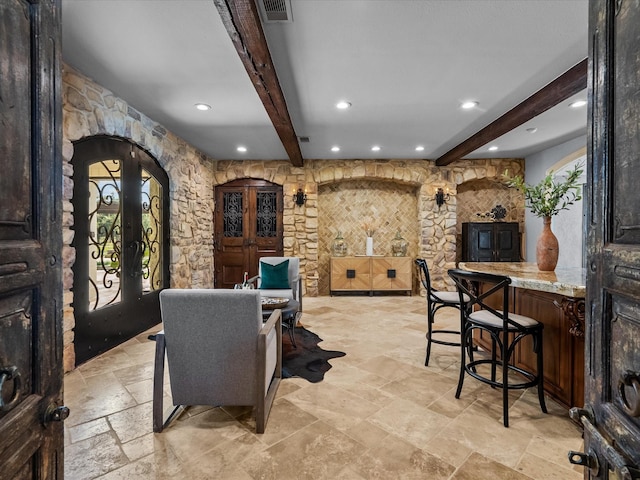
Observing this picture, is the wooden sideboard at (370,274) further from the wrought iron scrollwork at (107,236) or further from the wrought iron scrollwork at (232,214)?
the wrought iron scrollwork at (107,236)

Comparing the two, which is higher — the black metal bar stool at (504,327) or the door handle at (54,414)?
the door handle at (54,414)

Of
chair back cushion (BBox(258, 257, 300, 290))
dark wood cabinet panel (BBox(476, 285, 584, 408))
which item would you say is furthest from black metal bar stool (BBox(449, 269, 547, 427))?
chair back cushion (BBox(258, 257, 300, 290))

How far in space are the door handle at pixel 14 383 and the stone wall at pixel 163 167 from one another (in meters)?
2.54

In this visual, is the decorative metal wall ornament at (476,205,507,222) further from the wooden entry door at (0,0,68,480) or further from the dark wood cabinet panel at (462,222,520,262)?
the wooden entry door at (0,0,68,480)

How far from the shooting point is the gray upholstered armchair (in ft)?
→ 6.02

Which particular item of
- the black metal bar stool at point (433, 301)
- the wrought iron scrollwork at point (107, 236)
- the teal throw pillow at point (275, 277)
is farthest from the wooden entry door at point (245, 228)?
the black metal bar stool at point (433, 301)

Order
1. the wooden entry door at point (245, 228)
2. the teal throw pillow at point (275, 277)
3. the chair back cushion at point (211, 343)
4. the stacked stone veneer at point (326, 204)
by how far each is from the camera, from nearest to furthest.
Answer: the chair back cushion at point (211, 343), the teal throw pillow at point (275, 277), the stacked stone veneer at point (326, 204), the wooden entry door at point (245, 228)

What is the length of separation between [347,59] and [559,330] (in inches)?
102

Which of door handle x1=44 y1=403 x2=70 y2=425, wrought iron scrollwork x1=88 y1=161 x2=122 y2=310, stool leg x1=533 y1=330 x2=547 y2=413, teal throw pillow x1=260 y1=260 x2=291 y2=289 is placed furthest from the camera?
teal throw pillow x1=260 y1=260 x2=291 y2=289

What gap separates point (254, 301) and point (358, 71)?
223cm

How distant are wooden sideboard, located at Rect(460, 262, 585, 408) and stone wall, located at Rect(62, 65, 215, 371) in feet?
11.8

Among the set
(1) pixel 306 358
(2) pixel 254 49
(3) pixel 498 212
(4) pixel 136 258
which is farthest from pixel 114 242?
(3) pixel 498 212

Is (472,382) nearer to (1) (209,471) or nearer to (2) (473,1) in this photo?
(1) (209,471)

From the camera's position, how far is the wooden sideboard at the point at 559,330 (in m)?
1.94
